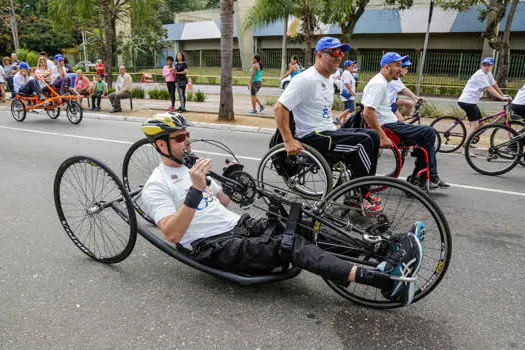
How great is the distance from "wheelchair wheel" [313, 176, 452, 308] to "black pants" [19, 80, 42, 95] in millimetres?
12161

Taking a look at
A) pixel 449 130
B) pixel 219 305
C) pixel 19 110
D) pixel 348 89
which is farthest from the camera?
pixel 19 110

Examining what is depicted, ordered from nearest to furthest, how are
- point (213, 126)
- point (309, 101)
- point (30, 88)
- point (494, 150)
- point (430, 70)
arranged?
point (309, 101) → point (494, 150) → point (213, 126) → point (30, 88) → point (430, 70)

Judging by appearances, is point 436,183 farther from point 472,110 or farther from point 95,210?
point 95,210

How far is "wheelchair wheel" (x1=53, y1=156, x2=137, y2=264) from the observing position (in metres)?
3.24

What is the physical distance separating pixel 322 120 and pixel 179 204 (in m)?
2.22

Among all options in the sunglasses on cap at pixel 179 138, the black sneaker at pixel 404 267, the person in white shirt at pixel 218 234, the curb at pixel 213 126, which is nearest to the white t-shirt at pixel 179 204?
the person in white shirt at pixel 218 234

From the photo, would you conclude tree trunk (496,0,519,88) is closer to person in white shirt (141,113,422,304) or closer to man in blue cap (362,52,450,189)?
man in blue cap (362,52,450,189)

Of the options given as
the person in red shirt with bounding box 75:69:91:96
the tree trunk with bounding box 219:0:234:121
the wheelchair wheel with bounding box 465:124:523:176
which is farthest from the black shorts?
the person in red shirt with bounding box 75:69:91:96

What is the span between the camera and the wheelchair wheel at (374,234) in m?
2.71

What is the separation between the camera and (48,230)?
423 centimetres

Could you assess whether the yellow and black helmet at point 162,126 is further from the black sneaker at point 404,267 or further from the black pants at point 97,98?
the black pants at point 97,98

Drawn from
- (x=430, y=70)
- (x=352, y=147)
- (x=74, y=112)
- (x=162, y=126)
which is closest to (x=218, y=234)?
(x=162, y=126)

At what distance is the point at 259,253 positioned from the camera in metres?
2.79

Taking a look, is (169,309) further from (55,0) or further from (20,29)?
(20,29)
